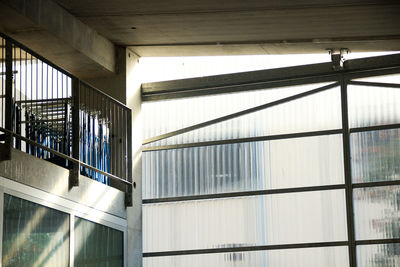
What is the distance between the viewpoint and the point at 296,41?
1509 cm

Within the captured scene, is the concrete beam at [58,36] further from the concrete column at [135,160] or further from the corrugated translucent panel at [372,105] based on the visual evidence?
the corrugated translucent panel at [372,105]

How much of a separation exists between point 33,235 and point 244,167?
613 centimetres

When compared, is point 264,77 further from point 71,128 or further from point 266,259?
point 71,128

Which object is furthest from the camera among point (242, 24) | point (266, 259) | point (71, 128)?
point (266, 259)

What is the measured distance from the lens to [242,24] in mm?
14055

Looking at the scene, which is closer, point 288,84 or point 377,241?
point 377,241

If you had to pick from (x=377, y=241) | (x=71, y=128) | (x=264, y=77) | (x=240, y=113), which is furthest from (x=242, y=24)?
(x=377, y=241)

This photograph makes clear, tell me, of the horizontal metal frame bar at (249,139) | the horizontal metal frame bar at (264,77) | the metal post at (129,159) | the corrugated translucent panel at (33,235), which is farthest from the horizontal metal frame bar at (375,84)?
the corrugated translucent panel at (33,235)

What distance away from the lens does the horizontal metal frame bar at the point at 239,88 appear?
52.1 feet

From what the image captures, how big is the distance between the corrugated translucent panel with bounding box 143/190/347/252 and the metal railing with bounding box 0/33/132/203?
1906 mm

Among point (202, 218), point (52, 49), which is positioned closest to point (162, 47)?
point (52, 49)

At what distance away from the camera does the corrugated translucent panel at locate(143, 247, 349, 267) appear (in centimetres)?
1503

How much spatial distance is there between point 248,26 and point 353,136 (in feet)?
10.2

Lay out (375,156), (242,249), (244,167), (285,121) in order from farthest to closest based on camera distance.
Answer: (244,167) → (285,121) → (242,249) → (375,156)
